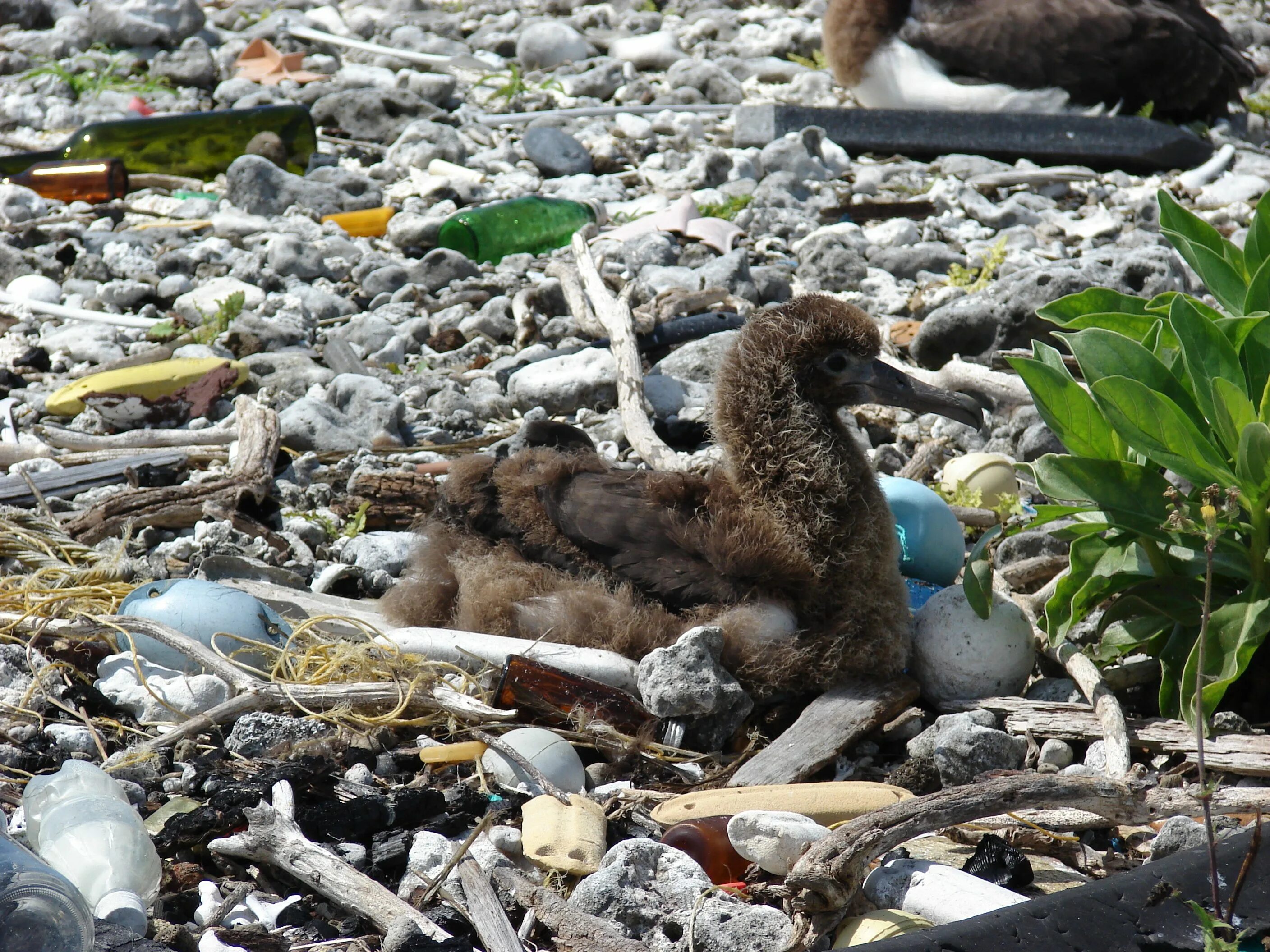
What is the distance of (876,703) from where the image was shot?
3.47m

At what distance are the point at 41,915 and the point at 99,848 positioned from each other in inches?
15.4

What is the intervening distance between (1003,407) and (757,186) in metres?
3.16

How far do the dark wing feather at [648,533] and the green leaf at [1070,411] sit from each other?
1006 millimetres

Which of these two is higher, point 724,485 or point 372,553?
point 724,485

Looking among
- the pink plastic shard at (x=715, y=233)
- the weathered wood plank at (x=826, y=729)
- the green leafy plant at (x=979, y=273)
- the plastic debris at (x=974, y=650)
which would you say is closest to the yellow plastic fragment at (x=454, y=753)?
the weathered wood plank at (x=826, y=729)

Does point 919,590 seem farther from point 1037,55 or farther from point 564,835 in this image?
point 1037,55

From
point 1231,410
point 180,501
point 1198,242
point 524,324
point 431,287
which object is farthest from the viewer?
point 431,287

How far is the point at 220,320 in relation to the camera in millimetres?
5770

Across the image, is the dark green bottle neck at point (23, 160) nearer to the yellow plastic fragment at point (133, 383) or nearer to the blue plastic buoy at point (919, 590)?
the yellow plastic fragment at point (133, 383)

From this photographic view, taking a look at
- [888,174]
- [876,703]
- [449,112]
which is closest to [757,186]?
[888,174]

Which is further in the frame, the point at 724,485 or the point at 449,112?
the point at 449,112

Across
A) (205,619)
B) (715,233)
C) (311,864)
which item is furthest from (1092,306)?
(715,233)

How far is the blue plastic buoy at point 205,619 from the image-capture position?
3570 millimetres

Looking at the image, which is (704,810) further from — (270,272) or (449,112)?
(449,112)
